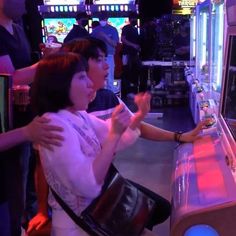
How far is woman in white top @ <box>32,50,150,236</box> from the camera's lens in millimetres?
1545

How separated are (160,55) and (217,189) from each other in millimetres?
6910

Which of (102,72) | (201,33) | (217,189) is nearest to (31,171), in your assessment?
(102,72)

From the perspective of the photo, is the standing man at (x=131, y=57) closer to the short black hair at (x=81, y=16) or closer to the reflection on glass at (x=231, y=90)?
the short black hair at (x=81, y=16)

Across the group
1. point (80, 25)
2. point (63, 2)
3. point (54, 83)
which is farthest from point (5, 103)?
point (63, 2)

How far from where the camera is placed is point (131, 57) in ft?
31.0

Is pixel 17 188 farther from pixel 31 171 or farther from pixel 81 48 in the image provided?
pixel 31 171

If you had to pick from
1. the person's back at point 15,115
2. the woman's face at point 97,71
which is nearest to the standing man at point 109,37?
the person's back at point 15,115

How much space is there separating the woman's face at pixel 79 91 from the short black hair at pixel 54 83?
0.04 feet

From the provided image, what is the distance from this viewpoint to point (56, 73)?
165 centimetres

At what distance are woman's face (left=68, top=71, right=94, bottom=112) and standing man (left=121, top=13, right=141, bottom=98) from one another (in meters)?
7.36

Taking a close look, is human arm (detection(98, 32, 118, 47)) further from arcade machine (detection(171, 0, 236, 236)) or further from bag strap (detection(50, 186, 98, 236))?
bag strap (detection(50, 186, 98, 236))

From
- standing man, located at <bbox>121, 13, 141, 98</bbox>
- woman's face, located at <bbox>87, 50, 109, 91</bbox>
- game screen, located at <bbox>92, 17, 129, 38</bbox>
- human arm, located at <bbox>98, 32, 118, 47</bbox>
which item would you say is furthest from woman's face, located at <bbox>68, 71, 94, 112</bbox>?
game screen, located at <bbox>92, 17, 129, 38</bbox>

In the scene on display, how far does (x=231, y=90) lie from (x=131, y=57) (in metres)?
7.52

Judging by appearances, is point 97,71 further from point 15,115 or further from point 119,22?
point 119,22
